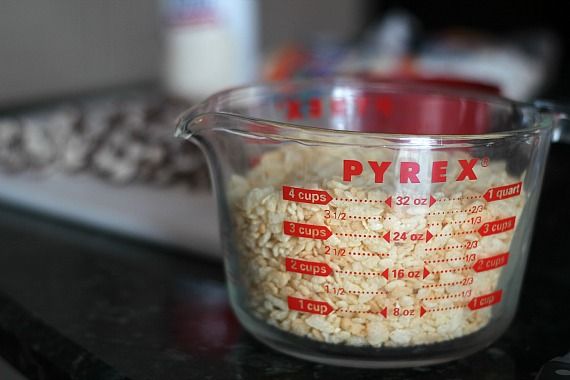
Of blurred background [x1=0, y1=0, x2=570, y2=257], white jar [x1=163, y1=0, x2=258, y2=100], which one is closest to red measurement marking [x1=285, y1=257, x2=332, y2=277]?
blurred background [x1=0, y1=0, x2=570, y2=257]

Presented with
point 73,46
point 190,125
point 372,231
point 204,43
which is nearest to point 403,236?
point 372,231

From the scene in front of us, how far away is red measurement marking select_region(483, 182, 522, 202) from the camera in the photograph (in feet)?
1.46

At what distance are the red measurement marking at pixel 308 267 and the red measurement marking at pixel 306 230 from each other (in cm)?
2

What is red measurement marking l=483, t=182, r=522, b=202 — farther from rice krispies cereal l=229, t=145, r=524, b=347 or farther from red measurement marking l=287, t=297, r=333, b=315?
red measurement marking l=287, t=297, r=333, b=315

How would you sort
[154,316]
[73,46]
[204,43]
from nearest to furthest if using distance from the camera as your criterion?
[154,316] < [204,43] < [73,46]

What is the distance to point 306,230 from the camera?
448 millimetres

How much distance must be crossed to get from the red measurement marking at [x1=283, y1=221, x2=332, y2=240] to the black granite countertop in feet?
0.32

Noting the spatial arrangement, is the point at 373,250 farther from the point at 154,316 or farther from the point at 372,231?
the point at 154,316

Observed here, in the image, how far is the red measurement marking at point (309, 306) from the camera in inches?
18.0

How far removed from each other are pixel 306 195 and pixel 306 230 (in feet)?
0.07

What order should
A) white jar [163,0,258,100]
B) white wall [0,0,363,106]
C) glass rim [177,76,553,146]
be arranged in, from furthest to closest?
white wall [0,0,363,106], white jar [163,0,258,100], glass rim [177,76,553,146]

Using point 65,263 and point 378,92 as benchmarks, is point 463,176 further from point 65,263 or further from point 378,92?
point 65,263

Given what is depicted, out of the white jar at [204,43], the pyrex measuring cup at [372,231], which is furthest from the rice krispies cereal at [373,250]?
the white jar at [204,43]

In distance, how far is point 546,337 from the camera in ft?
1.73
